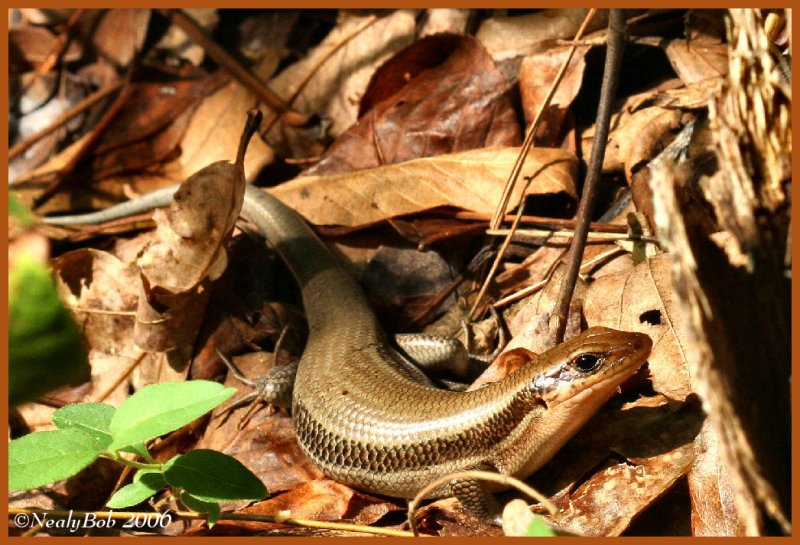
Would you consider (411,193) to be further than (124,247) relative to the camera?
No

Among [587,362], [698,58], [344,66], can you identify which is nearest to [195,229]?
[587,362]

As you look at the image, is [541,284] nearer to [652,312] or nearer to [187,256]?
[652,312]

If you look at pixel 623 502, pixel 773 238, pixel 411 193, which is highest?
pixel 773 238

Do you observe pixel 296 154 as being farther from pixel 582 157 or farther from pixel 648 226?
pixel 648 226

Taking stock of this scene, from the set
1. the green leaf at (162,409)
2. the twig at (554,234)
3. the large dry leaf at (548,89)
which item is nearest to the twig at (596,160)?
the twig at (554,234)

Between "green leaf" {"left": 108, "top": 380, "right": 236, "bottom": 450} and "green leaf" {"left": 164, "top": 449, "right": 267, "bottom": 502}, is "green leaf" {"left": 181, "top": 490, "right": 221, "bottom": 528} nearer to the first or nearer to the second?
"green leaf" {"left": 164, "top": 449, "right": 267, "bottom": 502}

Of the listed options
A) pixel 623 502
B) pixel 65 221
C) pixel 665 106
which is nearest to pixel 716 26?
pixel 665 106

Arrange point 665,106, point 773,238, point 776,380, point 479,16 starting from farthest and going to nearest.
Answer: point 479,16, point 665,106, point 776,380, point 773,238
